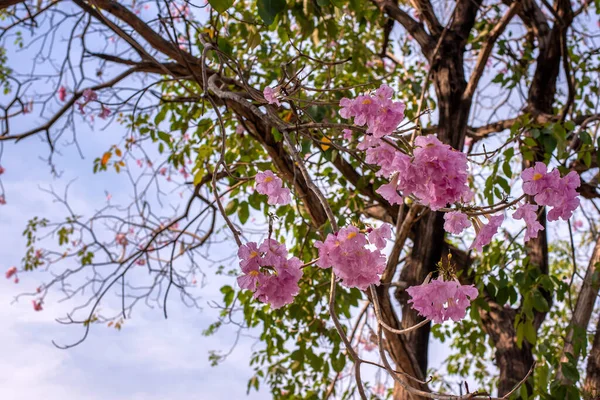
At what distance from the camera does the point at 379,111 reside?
1.02 m

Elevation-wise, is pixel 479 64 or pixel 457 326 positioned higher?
pixel 479 64

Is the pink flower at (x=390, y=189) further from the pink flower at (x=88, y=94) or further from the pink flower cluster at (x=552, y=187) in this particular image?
the pink flower at (x=88, y=94)

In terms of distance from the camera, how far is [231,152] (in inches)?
97.5

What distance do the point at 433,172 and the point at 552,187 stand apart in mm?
269

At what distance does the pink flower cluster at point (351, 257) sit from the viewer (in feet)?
2.95

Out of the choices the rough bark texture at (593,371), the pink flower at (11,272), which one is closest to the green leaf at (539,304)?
the rough bark texture at (593,371)

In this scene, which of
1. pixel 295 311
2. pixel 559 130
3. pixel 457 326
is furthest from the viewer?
pixel 457 326

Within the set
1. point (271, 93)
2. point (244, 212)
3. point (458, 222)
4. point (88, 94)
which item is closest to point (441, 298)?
point (458, 222)

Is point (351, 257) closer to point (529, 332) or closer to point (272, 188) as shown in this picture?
point (272, 188)

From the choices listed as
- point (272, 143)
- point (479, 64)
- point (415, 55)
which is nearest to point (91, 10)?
point (272, 143)

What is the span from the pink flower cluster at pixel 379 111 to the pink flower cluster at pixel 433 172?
12 centimetres

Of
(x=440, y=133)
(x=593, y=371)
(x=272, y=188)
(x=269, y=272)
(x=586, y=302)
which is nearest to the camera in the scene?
(x=269, y=272)

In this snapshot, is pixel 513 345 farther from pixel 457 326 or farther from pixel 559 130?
pixel 559 130

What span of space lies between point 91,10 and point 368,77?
136 centimetres
